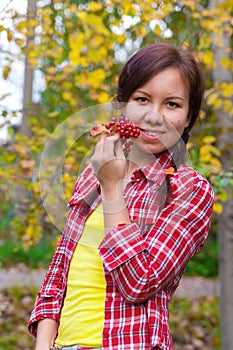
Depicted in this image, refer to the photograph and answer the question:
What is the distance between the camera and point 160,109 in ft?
4.74

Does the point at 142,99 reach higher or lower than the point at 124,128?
higher

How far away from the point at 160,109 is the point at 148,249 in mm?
335

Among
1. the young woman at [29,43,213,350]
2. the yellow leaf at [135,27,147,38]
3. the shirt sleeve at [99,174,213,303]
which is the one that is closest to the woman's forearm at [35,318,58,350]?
the young woman at [29,43,213,350]

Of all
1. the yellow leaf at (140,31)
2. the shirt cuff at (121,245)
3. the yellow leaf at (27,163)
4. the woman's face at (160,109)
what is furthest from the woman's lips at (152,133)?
the yellow leaf at (27,163)

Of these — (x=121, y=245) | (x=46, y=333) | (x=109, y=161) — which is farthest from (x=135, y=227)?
(x=46, y=333)

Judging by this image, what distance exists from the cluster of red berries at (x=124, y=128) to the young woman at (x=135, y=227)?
0.06ft

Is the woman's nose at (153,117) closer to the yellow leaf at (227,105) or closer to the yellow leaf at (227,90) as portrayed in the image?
the yellow leaf at (227,90)

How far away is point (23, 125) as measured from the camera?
18.4 ft

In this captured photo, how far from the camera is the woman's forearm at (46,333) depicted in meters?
1.50

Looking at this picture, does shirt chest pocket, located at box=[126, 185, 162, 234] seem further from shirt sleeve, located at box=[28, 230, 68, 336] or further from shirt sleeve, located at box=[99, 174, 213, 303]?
shirt sleeve, located at box=[28, 230, 68, 336]

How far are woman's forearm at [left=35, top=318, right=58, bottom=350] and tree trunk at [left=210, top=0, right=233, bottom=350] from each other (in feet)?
7.63

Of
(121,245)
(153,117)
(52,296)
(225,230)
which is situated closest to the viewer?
(121,245)

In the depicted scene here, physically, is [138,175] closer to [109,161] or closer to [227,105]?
[109,161]

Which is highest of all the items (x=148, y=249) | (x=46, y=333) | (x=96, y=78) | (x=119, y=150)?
(x=96, y=78)
